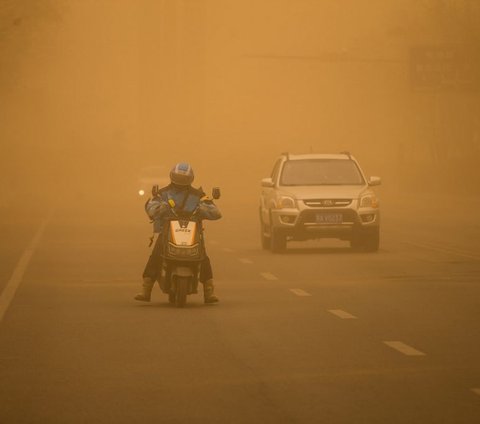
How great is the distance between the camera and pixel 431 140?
92000mm

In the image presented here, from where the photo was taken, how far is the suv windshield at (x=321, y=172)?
1157 inches

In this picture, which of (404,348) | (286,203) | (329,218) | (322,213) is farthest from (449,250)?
(404,348)

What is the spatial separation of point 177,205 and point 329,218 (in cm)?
1095

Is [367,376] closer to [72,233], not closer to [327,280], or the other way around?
[327,280]

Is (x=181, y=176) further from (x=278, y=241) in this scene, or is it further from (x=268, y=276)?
(x=278, y=241)

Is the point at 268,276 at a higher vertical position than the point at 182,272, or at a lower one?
lower

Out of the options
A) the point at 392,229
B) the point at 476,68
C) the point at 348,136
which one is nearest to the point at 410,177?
the point at 476,68

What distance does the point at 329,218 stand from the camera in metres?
28.1

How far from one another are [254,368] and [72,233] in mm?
25645

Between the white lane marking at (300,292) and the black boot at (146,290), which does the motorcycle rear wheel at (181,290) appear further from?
the white lane marking at (300,292)

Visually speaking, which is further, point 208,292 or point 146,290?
point 146,290

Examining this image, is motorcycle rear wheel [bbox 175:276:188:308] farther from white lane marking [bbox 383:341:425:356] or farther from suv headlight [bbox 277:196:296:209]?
suv headlight [bbox 277:196:296:209]

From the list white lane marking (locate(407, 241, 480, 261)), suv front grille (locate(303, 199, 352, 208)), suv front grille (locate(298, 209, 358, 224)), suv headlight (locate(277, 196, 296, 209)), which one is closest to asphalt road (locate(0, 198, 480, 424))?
white lane marking (locate(407, 241, 480, 261))

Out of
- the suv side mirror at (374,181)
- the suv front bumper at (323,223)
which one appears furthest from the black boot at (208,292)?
the suv side mirror at (374,181)
